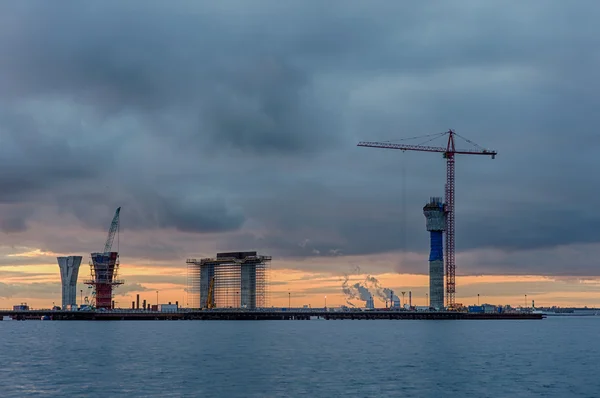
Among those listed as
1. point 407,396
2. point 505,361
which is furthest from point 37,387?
point 505,361

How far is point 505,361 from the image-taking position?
526 feet

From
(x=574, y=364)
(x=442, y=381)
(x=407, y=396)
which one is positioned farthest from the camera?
(x=574, y=364)

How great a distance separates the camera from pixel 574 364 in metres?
158

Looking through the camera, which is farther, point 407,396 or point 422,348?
point 422,348

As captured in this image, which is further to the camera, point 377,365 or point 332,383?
point 377,365

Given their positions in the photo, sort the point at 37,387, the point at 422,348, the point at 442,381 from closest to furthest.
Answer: the point at 37,387, the point at 442,381, the point at 422,348

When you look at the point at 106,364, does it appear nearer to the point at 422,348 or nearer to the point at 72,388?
the point at 72,388

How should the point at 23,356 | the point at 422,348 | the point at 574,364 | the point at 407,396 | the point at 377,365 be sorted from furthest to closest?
the point at 422,348
the point at 23,356
the point at 574,364
the point at 377,365
the point at 407,396

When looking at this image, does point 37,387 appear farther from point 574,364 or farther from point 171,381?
point 574,364

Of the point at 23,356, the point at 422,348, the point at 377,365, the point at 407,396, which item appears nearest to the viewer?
the point at 407,396

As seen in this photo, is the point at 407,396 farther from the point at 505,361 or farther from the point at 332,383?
the point at 505,361

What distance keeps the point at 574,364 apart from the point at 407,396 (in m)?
64.6

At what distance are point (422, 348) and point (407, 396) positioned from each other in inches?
3698

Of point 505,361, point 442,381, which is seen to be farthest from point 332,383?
point 505,361
